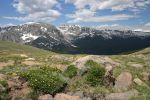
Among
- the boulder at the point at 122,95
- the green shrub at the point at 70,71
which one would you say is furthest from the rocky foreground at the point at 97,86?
the green shrub at the point at 70,71

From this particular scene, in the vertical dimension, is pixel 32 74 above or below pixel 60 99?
above

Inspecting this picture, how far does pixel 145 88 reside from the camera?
64.6 feet

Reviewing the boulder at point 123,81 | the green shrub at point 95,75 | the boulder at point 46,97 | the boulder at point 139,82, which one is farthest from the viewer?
the boulder at point 139,82

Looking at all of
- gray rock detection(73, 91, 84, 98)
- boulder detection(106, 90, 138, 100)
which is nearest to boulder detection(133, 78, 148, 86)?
boulder detection(106, 90, 138, 100)

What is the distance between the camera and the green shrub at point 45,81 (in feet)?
60.5

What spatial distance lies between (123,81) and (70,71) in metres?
3.96

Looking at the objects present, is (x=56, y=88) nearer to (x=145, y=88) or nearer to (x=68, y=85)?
(x=68, y=85)

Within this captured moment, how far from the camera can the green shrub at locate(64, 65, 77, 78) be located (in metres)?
21.2

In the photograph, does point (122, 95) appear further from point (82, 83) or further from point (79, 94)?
point (82, 83)

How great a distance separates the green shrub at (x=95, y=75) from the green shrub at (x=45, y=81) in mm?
1819

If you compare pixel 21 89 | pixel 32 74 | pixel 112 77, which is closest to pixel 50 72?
pixel 32 74

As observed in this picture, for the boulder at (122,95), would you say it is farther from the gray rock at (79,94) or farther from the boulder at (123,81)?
the gray rock at (79,94)

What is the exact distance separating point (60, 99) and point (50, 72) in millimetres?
3331

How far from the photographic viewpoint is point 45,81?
61.6 feet
